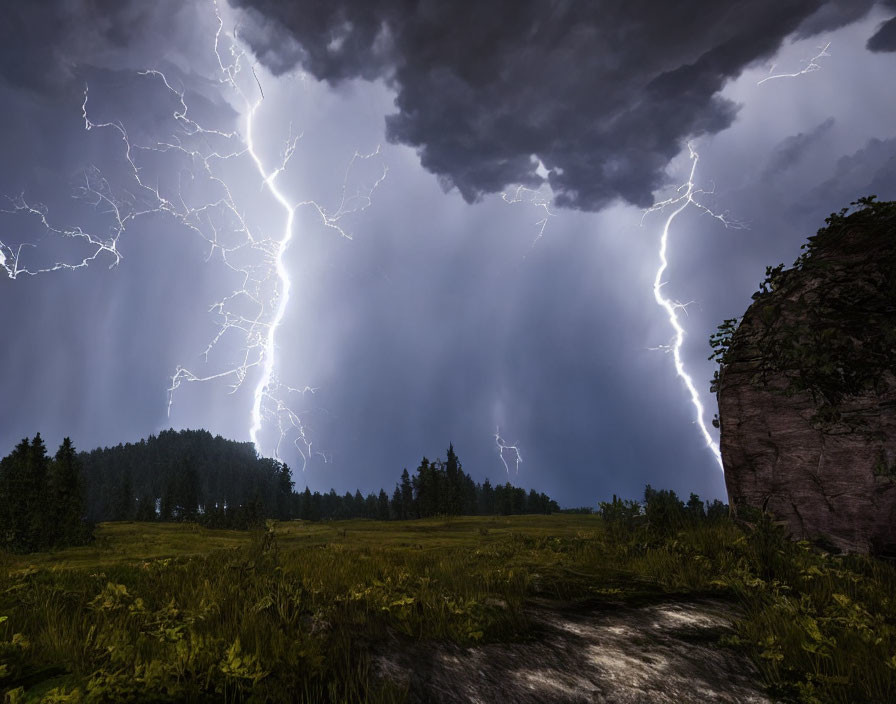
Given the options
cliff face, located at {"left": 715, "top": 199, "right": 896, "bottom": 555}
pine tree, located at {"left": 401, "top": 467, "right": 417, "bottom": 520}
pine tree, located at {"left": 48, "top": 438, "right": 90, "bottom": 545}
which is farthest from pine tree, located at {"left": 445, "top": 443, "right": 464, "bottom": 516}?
cliff face, located at {"left": 715, "top": 199, "right": 896, "bottom": 555}

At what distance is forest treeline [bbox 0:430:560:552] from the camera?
39594mm

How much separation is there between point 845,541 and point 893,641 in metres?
5.47

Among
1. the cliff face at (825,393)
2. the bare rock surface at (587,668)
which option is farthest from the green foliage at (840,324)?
the bare rock surface at (587,668)

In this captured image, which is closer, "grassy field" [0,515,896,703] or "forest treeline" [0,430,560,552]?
"grassy field" [0,515,896,703]

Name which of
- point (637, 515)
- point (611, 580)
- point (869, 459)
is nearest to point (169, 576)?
point (611, 580)

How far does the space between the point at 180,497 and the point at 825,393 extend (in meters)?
130

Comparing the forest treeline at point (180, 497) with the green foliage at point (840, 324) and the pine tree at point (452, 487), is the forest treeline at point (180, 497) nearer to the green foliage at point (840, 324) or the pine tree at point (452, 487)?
the pine tree at point (452, 487)

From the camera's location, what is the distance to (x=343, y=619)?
4055mm

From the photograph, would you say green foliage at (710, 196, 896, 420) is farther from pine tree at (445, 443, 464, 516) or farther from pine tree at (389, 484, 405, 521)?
pine tree at (389, 484, 405, 521)

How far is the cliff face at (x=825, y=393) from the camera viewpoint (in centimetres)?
409

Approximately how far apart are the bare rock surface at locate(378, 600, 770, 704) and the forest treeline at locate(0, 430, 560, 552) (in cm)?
855

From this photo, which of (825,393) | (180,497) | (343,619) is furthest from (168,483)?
(825,393)

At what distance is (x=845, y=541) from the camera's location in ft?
26.9

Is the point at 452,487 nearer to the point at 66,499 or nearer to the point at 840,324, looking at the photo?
the point at 66,499
